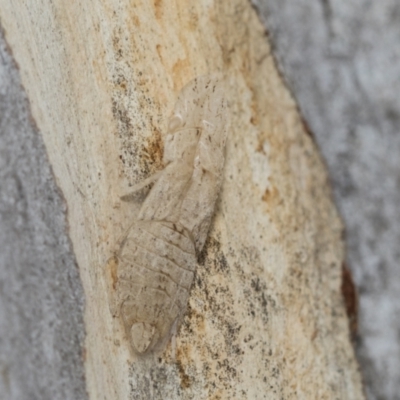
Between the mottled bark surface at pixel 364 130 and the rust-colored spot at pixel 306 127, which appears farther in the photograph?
the mottled bark surface at pixel 364 130

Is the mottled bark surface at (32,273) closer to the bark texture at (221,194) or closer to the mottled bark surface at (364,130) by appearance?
the bark texture at (221,194)

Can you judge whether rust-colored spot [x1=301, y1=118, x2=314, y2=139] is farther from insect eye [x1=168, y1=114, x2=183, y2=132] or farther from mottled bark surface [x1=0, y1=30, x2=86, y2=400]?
mottled bark surface [x1=0, y1=30, x2=86, y2=400]

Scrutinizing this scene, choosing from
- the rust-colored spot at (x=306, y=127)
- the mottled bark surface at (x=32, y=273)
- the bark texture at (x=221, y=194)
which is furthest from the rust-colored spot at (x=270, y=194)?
the mottled bark surface at (x=32, y=273)

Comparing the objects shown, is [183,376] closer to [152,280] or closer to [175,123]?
[152,280]

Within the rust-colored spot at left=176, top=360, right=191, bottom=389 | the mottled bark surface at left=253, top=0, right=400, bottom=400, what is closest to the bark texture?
the rust-colored spot at left=176, top=360, right=191, bottom=389

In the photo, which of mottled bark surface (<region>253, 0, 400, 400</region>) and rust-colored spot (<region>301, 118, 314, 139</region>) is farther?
mottled bark surface (<region>253, 0, 400, 400</region>)

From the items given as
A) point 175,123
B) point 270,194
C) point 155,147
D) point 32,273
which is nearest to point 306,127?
point 270,194

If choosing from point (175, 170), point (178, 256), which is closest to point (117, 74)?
point (175, 170)
